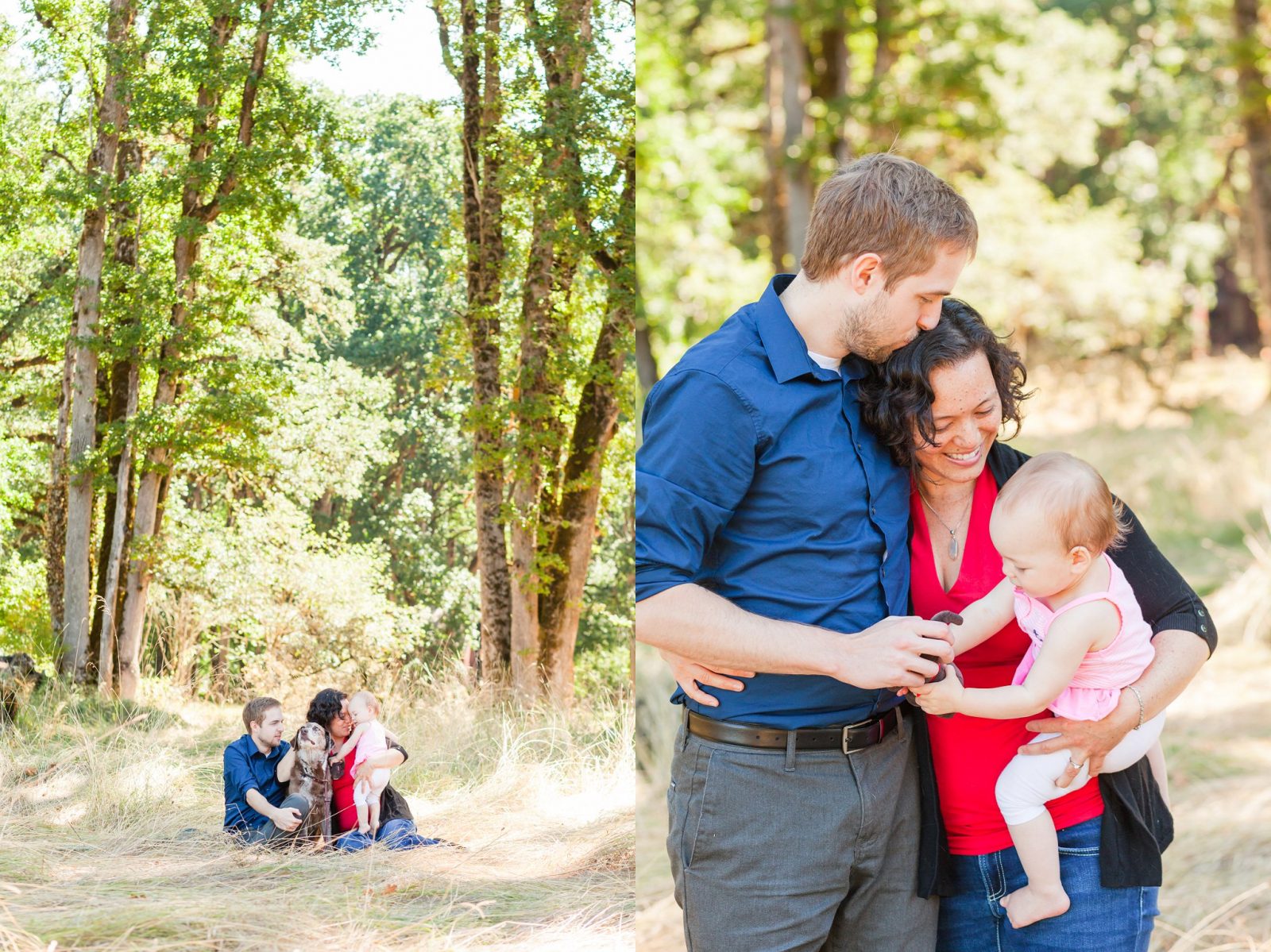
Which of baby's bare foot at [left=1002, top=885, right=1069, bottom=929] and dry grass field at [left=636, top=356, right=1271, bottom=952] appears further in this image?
dry grass field at [left=636, top=356, right=1271, bottom=952]

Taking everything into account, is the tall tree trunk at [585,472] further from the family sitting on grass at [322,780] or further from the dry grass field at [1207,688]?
the dry grass field at [1207,688]

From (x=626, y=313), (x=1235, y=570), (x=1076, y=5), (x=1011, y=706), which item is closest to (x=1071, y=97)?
(x=1076, y=5)

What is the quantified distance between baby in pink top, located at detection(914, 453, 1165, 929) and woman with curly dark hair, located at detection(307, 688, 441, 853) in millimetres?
1007

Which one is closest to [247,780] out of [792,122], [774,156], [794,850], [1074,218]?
[794,850]

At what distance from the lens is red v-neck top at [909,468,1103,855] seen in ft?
4.88

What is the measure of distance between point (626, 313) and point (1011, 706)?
113 centimetres

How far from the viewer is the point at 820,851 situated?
1399 mm

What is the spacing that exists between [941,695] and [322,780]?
1.06 metres

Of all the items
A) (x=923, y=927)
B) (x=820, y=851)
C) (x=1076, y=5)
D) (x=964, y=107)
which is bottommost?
(x=923, y=927)

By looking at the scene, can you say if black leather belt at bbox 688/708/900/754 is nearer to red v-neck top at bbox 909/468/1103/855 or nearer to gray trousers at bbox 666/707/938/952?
gray trousers at bbox 666/707/938/952

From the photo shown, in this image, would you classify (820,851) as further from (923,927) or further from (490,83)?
(490,83)

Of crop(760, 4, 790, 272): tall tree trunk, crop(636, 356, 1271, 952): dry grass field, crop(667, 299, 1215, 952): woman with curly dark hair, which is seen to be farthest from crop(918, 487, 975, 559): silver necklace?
crop(760, 4, 790, 272): tall tree trunk

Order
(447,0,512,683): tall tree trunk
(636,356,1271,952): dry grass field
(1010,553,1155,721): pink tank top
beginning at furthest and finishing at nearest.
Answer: (636,356,1271,952): dry grass field < (447,0,512,683): tall tree trunk < (1010,553,1155,721): pink tank top

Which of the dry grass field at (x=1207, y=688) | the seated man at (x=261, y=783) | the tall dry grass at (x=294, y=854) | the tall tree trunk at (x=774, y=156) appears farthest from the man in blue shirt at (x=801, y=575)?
the tall tree trunk at (x=774, y=156)
